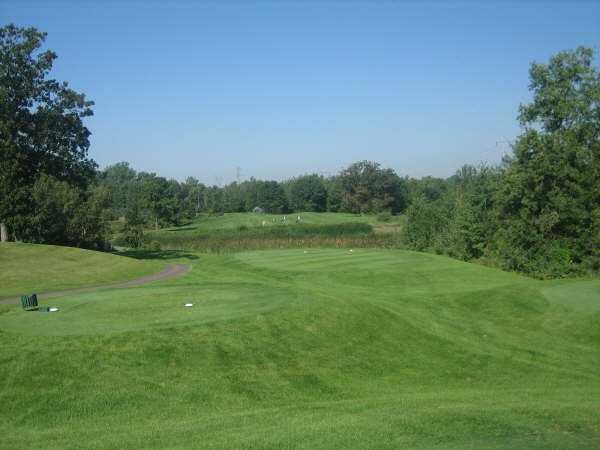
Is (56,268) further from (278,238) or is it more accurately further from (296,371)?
(278,238)

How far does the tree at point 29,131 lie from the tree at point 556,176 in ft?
125

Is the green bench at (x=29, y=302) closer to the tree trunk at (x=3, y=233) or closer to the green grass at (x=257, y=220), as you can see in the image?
the tree trunk at (x=3, y=233)

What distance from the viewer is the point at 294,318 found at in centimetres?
1700

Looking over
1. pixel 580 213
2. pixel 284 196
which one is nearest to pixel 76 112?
pixel 580 213

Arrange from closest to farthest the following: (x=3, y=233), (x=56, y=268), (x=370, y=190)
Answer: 1. (x=56, y=268)
2. (x=3, y=233)
3. (x=370, y=190)

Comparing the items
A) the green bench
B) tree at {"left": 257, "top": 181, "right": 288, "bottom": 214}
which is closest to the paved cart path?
the green bench

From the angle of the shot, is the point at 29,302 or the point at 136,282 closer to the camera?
the point at 29,302

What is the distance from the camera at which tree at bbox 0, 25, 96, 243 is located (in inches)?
1553

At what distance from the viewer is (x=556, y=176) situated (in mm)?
43031

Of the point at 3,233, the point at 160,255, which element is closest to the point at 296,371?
the point at 160,255

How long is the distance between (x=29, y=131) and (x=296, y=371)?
38.9 metres

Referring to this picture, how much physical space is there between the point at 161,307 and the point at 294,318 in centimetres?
446

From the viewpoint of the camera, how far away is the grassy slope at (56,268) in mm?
29141

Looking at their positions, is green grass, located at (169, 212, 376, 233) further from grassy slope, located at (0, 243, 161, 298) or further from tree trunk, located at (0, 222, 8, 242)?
grassy slope, located at (0, 243, 161, 298)
